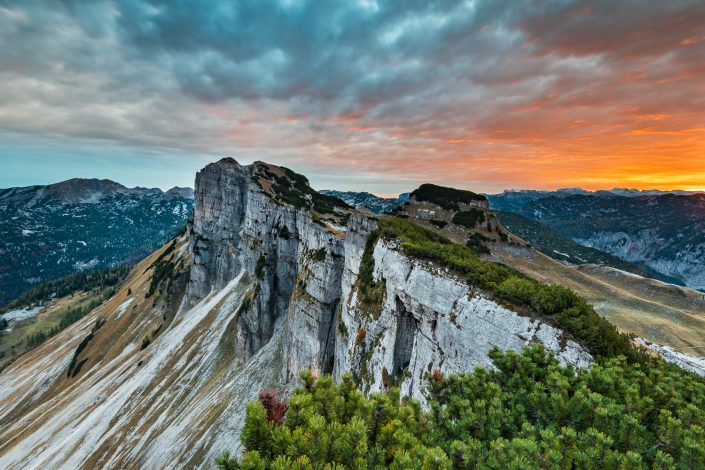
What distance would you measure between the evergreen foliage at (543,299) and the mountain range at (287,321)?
0.39 feet

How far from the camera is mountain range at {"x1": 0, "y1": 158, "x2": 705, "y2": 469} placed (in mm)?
25328

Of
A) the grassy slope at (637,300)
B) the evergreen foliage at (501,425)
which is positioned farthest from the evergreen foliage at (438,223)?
the evergreen foliage at (501,425)

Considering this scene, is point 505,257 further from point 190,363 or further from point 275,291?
point 190,363

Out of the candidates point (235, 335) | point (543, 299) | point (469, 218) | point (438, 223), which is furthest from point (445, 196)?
point (543, 299)

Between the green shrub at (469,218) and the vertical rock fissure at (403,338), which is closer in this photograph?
the vertical rock fissure at (403,338)

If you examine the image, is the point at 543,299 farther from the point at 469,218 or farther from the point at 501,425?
the point at 469,218

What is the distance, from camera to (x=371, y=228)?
1805 inches

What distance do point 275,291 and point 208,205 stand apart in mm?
68847

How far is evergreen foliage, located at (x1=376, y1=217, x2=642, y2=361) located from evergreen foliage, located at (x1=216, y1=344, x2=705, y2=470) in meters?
4.51

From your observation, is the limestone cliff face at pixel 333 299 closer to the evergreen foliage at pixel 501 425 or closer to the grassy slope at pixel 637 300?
the evergreen foliage at pixel 501 425

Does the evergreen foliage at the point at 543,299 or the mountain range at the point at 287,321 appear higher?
the evergreen foliage at the point at 543,299

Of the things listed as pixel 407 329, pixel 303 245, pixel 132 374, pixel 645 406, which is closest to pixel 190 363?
pixel 132 374

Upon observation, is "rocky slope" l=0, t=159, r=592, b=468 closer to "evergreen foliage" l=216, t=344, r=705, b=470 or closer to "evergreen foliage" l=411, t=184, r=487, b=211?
"evergreen foliage" l=411, t=184, r=487, b=211

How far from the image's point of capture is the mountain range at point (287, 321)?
25.3m
